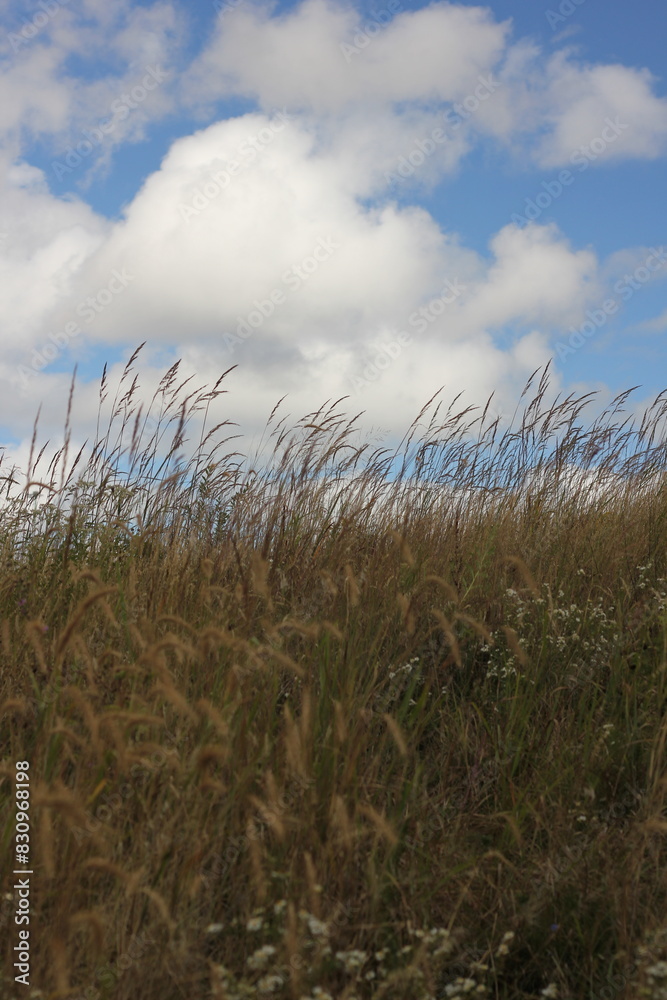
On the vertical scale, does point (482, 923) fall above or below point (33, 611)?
below

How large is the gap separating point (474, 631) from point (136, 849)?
1.84 meters

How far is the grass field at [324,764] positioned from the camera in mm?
1854

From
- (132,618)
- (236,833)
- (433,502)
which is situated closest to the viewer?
(236,833)

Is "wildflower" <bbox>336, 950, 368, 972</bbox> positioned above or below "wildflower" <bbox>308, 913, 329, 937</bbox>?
below

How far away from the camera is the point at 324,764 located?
2234mm

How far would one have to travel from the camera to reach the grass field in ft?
6.08

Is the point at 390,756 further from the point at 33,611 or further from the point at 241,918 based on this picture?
the point at 33,611

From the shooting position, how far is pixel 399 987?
1.83 meters

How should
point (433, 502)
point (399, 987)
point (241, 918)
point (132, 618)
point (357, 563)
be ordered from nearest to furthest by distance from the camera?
1. point (399, 987)
2. point (241, 918)
3. point (132, 618)
4. point (357, 563)
5. point (433, 502)

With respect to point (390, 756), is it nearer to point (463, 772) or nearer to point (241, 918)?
point (463, 772)

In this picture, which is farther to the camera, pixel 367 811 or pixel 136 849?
pixel 136 849

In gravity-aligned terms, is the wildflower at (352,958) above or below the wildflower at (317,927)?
below

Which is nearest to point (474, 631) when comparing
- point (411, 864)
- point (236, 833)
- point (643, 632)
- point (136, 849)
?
point (643, 632)

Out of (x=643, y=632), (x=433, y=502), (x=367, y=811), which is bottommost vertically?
(x=367, y=811)
